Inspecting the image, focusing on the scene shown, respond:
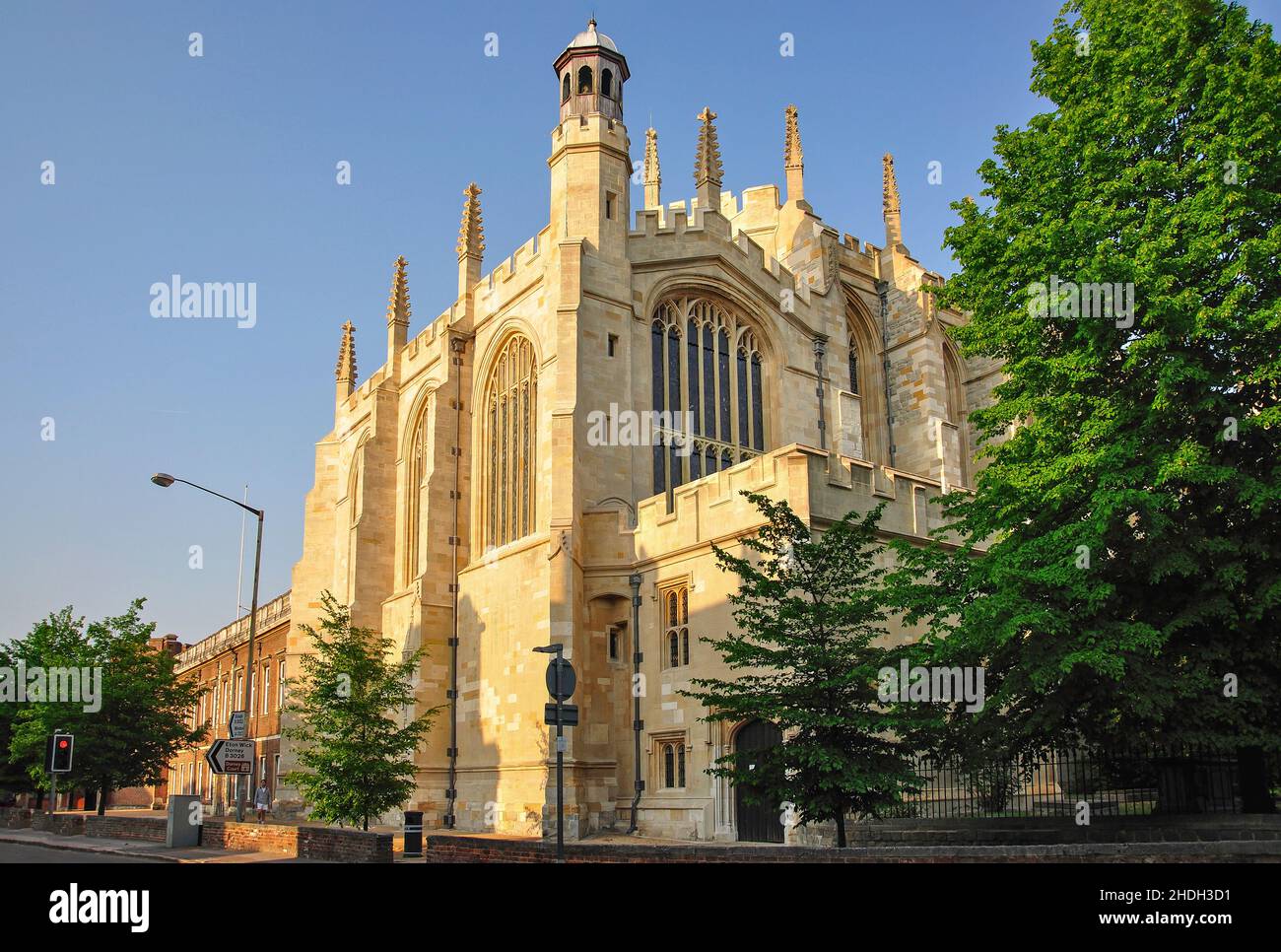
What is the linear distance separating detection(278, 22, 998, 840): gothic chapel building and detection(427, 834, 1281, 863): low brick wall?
24.8 feet

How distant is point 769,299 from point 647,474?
719 cm

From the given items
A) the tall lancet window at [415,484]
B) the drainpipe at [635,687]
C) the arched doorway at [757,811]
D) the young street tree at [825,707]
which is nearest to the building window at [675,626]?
the drainpipe at [635,687]

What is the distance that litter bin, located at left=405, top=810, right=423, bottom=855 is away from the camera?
2114 cm

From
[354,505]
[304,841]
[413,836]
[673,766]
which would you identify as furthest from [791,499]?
[354,505]

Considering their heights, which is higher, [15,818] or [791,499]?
[791,499]

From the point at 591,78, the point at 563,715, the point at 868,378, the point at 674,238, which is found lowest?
the point at 563,715

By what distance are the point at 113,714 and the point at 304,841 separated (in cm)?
2026

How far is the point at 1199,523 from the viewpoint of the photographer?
16.0 meters

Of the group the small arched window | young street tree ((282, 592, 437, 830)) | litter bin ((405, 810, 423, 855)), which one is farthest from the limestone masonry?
litter bin ((405, 810, 423, 855))

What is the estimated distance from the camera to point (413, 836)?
21.2 meters

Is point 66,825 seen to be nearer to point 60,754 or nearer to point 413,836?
point 60,754

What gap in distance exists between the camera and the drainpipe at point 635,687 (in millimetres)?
25797

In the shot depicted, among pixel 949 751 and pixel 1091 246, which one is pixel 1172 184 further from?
pixel 949 751
